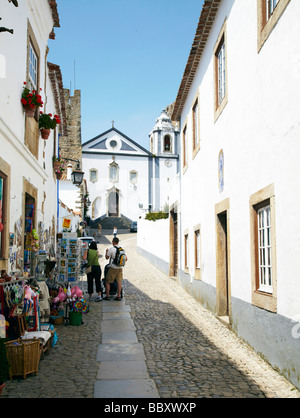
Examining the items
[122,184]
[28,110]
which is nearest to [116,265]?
[28,110]

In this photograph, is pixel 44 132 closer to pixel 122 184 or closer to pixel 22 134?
pixel 22 134

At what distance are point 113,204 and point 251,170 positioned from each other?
1603 inches

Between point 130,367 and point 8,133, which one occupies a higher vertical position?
point 8,133

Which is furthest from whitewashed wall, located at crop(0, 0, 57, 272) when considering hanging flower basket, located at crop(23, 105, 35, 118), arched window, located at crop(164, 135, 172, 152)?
arched window, located at crop(164, 135, 172, 152)

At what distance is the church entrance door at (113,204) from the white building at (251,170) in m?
35.4

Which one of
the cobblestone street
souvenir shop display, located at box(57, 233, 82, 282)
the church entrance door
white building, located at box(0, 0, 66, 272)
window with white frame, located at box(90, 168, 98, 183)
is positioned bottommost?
the cobblestone street

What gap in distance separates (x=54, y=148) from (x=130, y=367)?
789 centimetres

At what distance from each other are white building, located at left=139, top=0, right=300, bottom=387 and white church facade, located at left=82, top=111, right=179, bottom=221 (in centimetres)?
3524

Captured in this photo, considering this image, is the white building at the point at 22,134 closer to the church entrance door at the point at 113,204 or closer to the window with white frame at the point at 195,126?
the window with white frame at the point at 195,126

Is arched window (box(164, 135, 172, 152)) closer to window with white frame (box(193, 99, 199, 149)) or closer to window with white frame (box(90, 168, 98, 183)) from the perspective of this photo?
window with white frame (box(90, 168, 98, 183))

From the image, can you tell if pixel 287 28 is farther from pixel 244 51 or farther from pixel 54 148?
pixel 54 148

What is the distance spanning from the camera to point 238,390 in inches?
179

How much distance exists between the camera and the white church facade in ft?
150
